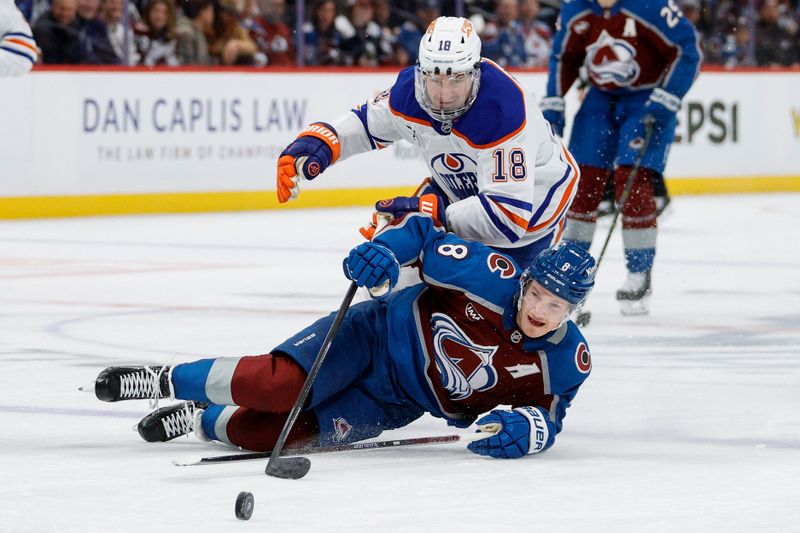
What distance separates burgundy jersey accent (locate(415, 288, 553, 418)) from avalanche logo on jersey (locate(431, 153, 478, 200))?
948mm

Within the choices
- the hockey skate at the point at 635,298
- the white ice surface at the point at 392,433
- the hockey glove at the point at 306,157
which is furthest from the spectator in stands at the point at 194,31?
the hockey glove at the point at 306,157

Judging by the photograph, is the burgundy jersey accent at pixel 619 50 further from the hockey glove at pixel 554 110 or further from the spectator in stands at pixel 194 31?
the spectator in stands at pixel 194 31

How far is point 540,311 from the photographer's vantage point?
137 inches

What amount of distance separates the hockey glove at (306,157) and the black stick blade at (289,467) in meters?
1.07

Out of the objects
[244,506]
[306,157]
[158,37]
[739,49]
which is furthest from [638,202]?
[739,49]

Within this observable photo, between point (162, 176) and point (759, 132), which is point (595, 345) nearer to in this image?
point (162, 176)

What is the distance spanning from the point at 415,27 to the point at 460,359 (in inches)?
354

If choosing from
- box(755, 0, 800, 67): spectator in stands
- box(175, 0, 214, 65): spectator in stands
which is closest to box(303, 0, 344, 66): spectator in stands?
box(175, 0, 214, 65): spectator in stands

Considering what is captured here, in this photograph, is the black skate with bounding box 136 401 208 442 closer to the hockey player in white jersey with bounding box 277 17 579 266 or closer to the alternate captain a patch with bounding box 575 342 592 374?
the hockey player in white jersey with bounding box 277 17 579 266

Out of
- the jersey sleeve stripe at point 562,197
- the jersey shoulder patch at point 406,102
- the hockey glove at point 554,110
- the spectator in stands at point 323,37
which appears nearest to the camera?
the jersey shoulder patch at point 406,102

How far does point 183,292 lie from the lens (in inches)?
279

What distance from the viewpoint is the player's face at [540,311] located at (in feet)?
11.4

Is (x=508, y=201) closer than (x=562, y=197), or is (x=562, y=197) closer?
(x=508, y=201)

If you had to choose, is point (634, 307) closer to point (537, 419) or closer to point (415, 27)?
point (537, 419)
